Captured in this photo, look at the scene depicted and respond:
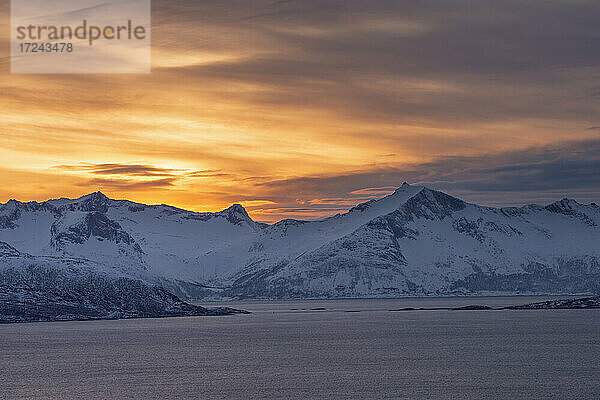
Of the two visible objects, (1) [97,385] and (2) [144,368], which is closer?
(1) [97,385]

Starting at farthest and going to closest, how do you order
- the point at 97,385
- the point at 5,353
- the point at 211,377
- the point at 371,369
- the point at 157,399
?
1. the point at 5,353
2. the point at 371,369
3. the point at 211,377
4. the point at 97,385
5. the point at 157,399

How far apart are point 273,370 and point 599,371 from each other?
51.1 m

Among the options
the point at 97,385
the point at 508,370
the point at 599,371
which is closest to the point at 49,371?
the point at 97,385

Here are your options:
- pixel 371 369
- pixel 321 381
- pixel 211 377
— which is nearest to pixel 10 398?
pixel 211 377

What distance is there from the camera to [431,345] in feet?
645

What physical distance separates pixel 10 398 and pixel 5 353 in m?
75.1

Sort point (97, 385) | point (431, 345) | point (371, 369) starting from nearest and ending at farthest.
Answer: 1. point (97, 385)
2. point (371, 369)
3. point (431, 345)

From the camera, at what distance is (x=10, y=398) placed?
110 metres

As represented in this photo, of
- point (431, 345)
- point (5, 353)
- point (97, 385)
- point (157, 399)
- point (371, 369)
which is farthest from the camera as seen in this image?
point (431, 345)

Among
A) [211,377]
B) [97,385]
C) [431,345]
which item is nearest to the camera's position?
[97,385]

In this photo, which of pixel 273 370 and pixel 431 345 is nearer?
pixel 273 370

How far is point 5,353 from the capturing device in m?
180

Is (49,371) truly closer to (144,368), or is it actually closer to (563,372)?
(144,368)

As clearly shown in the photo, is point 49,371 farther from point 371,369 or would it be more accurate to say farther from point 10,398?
point 371,369
